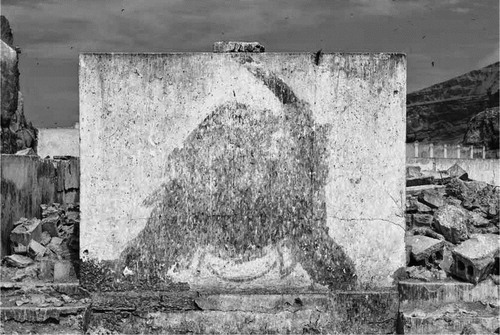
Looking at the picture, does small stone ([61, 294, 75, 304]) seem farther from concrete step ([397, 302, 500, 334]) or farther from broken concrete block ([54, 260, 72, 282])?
concrete step ([397, 302, 500, 334])

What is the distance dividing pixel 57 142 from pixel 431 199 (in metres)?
15.5

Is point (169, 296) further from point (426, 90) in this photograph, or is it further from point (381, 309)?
point (426, 90)

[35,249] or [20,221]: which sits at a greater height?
[20,221]

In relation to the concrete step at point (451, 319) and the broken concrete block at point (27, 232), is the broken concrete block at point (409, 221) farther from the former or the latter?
the broken concrete block at point (27, 232)

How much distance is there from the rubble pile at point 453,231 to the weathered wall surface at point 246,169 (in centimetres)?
63

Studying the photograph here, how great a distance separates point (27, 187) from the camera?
6.50 metres

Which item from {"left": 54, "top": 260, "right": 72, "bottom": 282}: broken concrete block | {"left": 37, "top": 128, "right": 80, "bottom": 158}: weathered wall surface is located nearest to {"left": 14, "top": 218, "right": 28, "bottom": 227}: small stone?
{"left": 54, "top": 260, "right": 72, "bottom": 282}: broken concrete block

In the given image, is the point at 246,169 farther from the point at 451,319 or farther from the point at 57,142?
the point at 57,142

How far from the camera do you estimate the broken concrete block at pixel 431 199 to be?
6.41 meters

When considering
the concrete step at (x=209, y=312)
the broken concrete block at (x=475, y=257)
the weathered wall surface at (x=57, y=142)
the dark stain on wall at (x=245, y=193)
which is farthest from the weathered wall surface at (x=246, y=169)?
the weathered wall surface at (x=57, y=142)

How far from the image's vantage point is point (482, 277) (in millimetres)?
5172

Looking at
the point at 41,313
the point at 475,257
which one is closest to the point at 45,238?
the point at 41,313

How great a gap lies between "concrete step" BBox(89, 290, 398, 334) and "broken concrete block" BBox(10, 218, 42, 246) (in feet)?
3.43

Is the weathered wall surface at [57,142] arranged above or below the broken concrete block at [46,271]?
above
